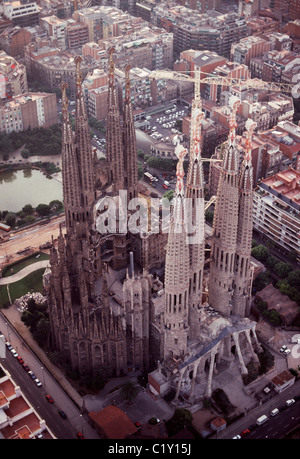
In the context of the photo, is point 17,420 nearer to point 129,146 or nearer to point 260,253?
point 129,146

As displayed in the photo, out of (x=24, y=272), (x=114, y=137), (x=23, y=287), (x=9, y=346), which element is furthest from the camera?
(x=24, y=272)

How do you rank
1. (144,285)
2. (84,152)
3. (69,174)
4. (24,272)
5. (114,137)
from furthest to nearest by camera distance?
(24,272)
(114,137)
(84,152)
(69,174)
(144,285)

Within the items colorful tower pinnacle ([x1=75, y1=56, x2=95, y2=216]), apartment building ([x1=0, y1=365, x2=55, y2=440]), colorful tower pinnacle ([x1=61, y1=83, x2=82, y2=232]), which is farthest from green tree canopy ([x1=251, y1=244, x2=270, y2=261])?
apartment building ([x1=0, y1=365, x2=55, y2=440])

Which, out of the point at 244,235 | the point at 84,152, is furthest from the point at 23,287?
the point at 244,235

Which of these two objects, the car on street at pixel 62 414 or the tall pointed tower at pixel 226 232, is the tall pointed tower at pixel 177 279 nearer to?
the tall pointed tower at pixel 226 232

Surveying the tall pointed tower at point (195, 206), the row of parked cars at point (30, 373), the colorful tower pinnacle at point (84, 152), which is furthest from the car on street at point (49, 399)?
the colorful tower pinnacle at point (84, 152)

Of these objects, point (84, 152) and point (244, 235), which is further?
point (84, 152)
